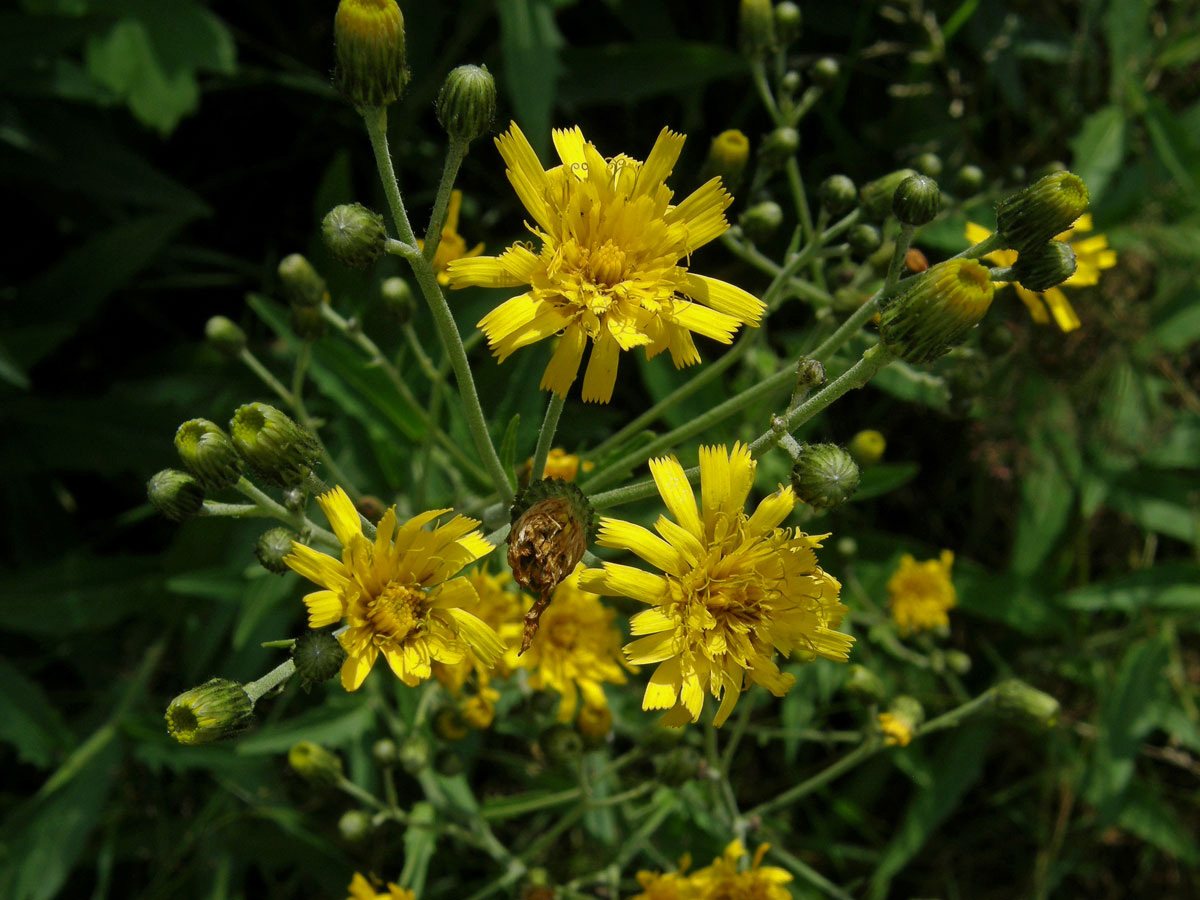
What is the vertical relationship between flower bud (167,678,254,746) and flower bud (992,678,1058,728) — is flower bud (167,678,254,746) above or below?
above

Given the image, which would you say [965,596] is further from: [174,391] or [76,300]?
[76,300]

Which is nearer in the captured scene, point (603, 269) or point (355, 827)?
point (603, 269)

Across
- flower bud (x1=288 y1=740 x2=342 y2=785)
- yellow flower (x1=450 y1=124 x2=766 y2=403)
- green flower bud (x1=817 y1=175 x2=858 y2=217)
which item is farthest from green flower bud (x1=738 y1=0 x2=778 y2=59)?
flower bud (x1=288 y1=740 x2=342 y2=785)

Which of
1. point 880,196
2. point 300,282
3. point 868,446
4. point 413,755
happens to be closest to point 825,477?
point 880,196

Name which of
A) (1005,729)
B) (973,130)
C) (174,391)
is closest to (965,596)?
(1005,729)

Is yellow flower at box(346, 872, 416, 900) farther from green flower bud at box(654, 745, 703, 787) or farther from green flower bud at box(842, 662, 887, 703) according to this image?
green flower bud at box(842, 662, 887, 703)

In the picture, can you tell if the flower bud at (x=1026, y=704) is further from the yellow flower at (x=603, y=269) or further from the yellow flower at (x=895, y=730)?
the yellow flower at (x=603, y=269)

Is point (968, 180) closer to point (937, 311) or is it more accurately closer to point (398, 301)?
point (937, 311)
